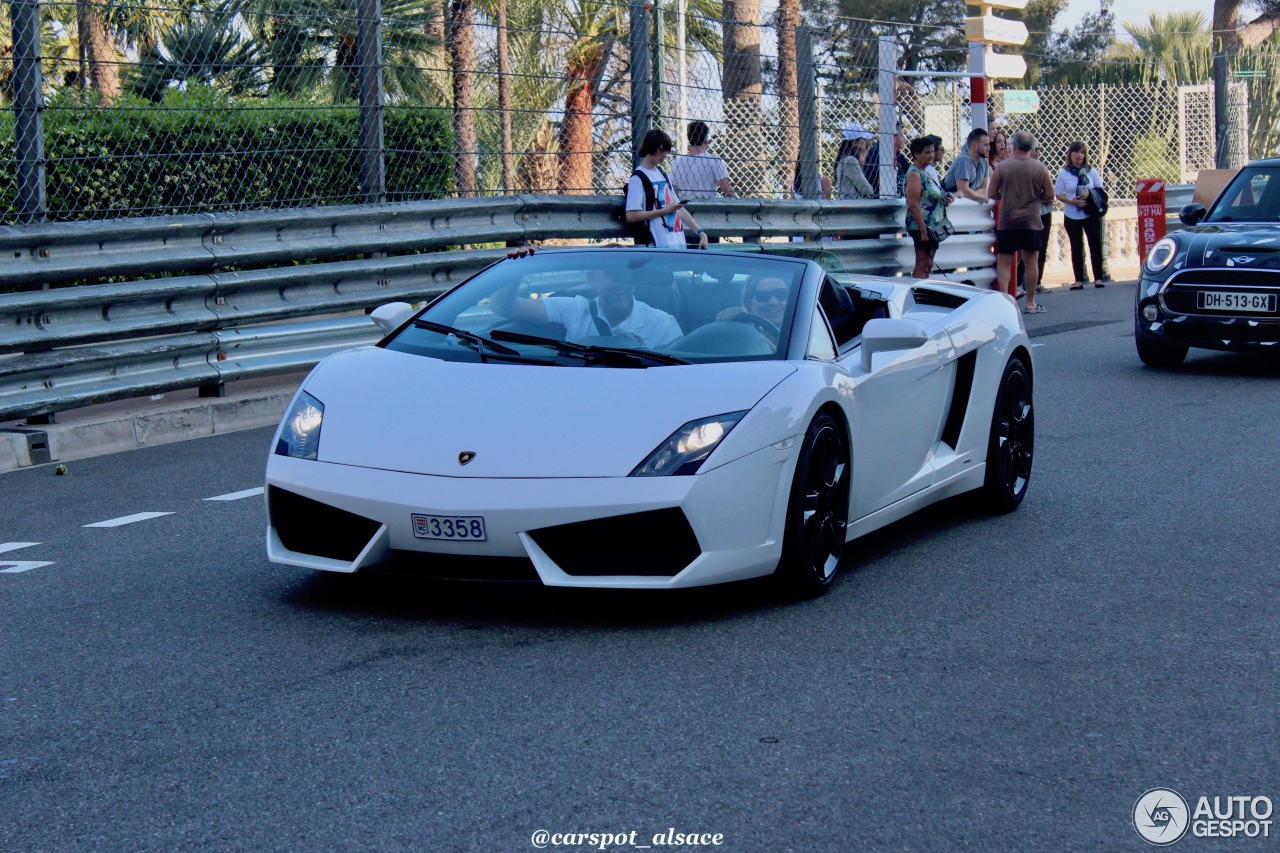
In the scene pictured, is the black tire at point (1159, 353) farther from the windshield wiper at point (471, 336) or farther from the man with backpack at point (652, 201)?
the windshield wiper at point (471, 336)

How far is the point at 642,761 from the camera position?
381 centimetres

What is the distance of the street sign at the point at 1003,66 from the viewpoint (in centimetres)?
1933

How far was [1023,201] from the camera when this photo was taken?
679 inches

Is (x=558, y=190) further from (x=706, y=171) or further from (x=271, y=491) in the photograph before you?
(x=271, y=491)

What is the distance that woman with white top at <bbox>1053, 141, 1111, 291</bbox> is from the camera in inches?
806

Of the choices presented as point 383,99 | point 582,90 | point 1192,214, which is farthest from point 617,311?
point 1192,214

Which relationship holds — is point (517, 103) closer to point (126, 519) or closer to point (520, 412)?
point (126, 519)

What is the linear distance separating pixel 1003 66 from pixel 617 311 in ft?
48.4

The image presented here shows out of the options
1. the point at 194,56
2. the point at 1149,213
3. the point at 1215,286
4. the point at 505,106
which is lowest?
the point at 1215,286

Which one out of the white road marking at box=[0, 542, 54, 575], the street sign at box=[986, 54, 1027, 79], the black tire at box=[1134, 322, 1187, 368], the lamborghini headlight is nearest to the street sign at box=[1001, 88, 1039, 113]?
the street sign at box=[986, 54, 1027, 79]

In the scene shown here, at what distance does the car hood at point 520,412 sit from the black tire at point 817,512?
26 cm

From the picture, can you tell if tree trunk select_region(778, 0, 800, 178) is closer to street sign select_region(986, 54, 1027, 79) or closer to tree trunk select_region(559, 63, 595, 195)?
tree trunk select_region(559, 63, 595, 195)

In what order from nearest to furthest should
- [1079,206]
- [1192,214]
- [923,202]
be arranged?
1. [1192,214]
2. [923,202]
3. [1079,206]

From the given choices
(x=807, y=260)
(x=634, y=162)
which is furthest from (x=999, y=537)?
(x=634, y=162)
